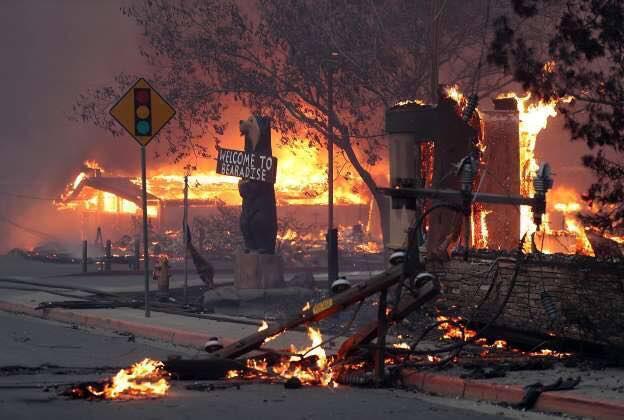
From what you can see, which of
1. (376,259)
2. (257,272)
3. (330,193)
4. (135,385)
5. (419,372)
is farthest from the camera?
(376,259)

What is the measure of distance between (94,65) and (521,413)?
6449 cm

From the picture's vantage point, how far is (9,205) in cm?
6844

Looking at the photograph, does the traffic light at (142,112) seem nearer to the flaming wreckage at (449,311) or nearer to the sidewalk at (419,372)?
the sidewalk at (419,372)

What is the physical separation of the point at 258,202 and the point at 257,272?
1565 mm

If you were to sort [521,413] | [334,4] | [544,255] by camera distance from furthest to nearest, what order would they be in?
[334,4]
[544,255]
[521,413]

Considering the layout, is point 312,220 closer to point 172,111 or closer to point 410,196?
point 172,111

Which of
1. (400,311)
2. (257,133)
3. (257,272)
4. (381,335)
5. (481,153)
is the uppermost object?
(257,133)

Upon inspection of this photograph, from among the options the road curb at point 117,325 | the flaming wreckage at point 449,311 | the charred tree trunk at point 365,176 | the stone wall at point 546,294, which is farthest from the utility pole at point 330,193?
the stone wall at point 546,294

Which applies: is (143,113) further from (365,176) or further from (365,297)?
(365,176)

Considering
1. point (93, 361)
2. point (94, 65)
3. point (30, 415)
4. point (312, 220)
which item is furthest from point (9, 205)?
point (30, 415)

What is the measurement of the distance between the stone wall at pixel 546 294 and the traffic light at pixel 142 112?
6230 mm

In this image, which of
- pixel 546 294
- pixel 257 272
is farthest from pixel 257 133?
pixel 546 294

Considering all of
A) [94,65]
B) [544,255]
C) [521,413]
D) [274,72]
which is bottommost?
[521,413]

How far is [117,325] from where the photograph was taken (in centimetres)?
1889
